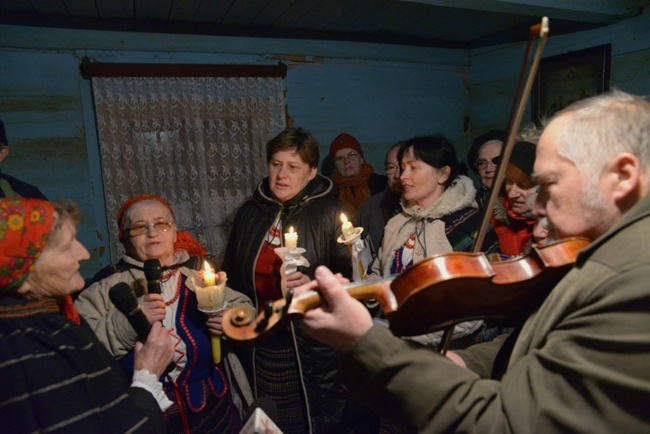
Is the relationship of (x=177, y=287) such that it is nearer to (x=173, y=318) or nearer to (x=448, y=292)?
(x=173, y=318)

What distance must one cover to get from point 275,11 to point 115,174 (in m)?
2.55

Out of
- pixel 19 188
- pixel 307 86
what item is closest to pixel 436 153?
pixel 307 86

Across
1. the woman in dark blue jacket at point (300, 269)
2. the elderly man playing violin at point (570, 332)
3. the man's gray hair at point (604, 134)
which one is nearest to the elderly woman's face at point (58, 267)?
the elderly man playing violin at point (570, 332)

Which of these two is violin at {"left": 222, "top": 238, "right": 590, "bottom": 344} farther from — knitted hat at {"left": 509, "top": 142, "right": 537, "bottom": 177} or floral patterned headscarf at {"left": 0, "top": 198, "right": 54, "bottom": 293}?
knitted hat at {"left": 509, "top": 142, "right": 537, "bottom": 177}

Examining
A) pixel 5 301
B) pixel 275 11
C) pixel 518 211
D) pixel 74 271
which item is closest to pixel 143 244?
pixel 74 271

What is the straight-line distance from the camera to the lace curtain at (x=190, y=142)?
14.4 ft

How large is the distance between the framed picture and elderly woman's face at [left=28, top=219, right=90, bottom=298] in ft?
15.5

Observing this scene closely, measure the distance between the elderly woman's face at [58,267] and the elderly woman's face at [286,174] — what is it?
1.49 meters

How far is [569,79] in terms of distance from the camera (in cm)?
478

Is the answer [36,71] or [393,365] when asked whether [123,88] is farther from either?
[393,365]

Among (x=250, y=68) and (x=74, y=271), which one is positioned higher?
(x=250, y=68)

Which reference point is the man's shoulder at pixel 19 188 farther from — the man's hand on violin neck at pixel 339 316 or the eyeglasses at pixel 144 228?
the man's hand on violin neck at pixel 339 316

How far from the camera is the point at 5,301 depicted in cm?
130

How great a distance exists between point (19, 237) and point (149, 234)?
100cm
